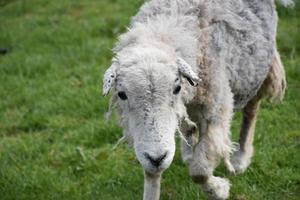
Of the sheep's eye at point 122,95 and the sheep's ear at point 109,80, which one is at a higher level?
the sheep's ear at point 109,80

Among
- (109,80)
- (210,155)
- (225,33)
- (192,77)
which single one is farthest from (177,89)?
(225,33)

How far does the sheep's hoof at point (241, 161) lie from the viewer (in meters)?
5.41

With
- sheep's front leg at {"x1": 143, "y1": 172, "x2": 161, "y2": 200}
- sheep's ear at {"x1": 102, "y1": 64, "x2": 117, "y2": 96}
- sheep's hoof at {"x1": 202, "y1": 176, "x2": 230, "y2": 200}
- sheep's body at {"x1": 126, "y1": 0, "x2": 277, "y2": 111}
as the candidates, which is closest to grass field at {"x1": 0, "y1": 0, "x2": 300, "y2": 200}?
sheep's hoof at {"x1": 202, "y1": 176, "x2": 230, "y2": 200}

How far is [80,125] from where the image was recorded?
6617mm

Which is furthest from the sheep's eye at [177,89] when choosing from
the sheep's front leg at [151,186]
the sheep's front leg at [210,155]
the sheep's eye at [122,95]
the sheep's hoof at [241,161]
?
the sheep's hoof at [241,161]

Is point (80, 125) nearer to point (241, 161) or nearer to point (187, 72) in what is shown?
point (241, 161)

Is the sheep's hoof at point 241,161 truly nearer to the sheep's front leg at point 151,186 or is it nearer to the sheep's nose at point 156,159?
the sheep's front leg at point 151,186

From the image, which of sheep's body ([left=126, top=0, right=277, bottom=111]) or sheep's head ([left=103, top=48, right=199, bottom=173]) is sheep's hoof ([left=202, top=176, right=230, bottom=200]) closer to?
sheep's body ([left=126, top=0, right=277, bottom=111])

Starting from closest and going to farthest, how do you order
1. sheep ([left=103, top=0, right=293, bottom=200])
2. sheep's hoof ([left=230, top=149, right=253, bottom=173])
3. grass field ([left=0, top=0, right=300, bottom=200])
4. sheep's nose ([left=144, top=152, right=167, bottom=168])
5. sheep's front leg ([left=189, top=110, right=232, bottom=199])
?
sheep's nose ([left=144, top=152, right=167, bottom=168])
sheep ([left=103, top=0, right=293, bottom=200])
sheep's front leg ([left=189, top=110, right=232, bottom=199])
grass field ([left=0, top=0, right=300, bottom=200])
sheep's hoof ([left=230, top=149, right=253, bottom=173])

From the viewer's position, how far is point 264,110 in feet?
21.0

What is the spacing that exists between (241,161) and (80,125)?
1.87 m

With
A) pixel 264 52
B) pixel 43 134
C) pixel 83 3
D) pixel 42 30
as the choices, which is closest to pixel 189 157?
pixel 264 52

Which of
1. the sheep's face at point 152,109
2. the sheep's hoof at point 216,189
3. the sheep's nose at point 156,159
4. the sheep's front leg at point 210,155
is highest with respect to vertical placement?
the sheep's face at point 152,109

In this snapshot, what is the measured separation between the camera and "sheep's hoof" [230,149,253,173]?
5406mm
